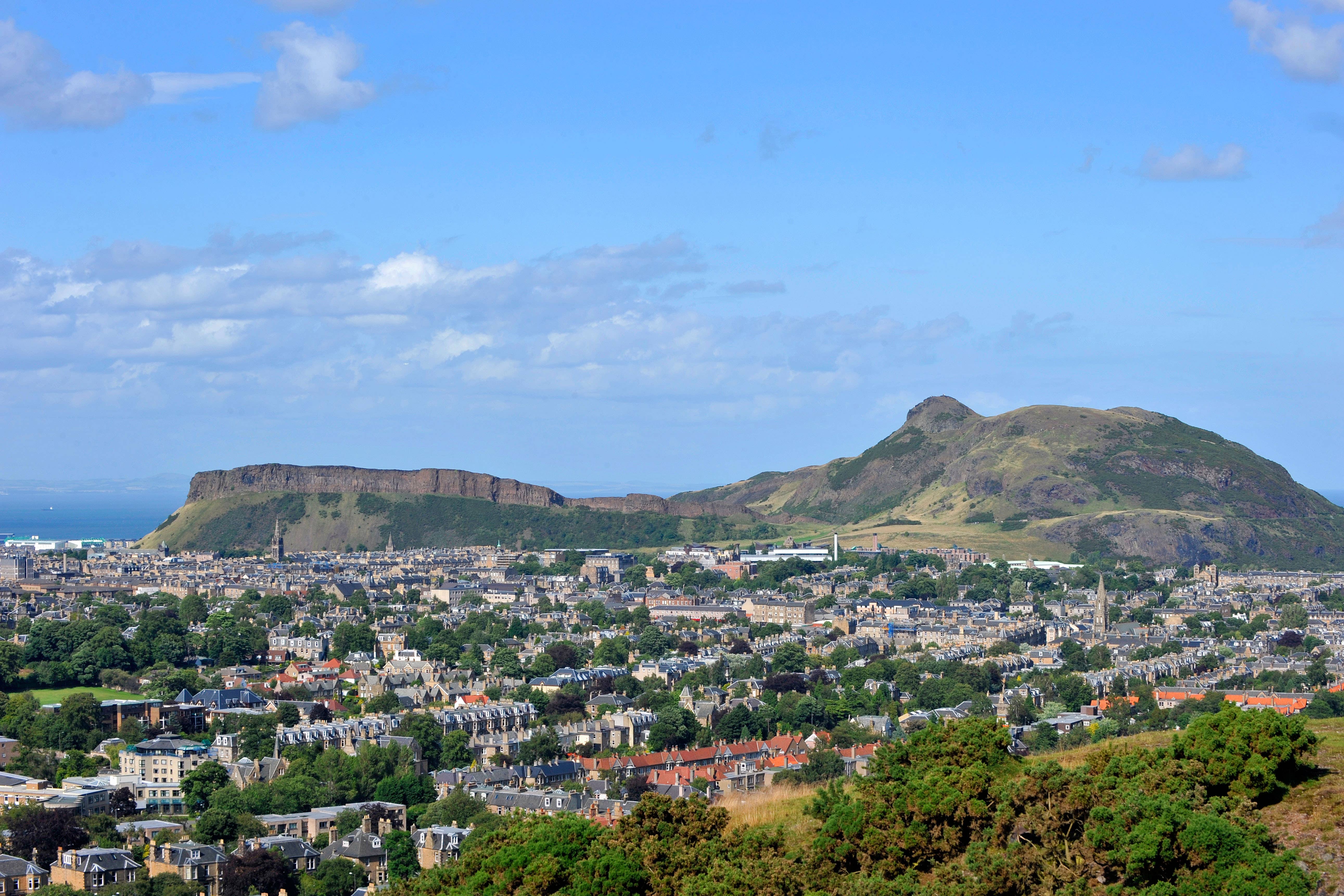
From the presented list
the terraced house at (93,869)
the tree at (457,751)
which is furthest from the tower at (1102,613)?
the terraced house at (93,869)

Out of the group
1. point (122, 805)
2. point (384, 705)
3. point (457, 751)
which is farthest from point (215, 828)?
point (384, 705)

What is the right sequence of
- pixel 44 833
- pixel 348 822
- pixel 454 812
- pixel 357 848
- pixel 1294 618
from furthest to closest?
1. pixel 1294 618
2. pixel 454 812
3. pixel 348 822
4. pixel 357 848
5. pixel 44 833

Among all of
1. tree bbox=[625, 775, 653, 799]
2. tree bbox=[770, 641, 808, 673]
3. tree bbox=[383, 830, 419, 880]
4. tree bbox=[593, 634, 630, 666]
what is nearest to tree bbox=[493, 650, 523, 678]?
tree bbox=[593, 634, 630, 666]

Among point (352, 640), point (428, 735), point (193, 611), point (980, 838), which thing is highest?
point (193, 611)

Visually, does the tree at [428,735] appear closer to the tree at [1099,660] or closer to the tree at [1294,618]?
the tree at [1099,660]

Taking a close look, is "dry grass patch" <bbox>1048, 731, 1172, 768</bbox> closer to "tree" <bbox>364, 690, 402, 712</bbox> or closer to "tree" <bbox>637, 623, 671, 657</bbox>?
"tree" <bbox>364, 690, 402, 712</bbox>

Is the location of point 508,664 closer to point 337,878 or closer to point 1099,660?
point 1099,660
